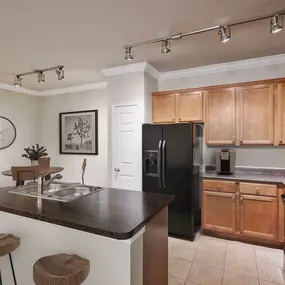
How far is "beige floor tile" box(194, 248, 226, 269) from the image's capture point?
8.25 ft

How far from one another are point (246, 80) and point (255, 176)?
1.49 meters

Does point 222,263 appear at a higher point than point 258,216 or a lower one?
lower

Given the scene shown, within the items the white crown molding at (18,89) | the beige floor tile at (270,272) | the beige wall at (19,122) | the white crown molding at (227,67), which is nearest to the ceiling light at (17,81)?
the white crown molding at (18,89)

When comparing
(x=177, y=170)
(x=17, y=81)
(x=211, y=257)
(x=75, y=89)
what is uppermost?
(x=75, y=89)

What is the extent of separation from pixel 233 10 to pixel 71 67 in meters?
2.60

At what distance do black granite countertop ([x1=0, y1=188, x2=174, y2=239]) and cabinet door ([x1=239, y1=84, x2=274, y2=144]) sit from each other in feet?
6.15

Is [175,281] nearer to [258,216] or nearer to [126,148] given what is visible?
[258,216]

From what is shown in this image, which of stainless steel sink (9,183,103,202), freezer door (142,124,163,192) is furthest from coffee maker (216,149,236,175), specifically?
stainless steel sink (9,183,103,202)

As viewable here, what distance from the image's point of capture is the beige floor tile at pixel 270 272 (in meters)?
2.24

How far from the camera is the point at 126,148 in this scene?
11.9ft

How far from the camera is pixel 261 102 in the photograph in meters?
3.06

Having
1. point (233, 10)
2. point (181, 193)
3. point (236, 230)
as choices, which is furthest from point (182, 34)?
point (236, 230)

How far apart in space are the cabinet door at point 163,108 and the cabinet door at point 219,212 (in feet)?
4.39

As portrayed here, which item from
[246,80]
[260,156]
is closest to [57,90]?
[246,80]
